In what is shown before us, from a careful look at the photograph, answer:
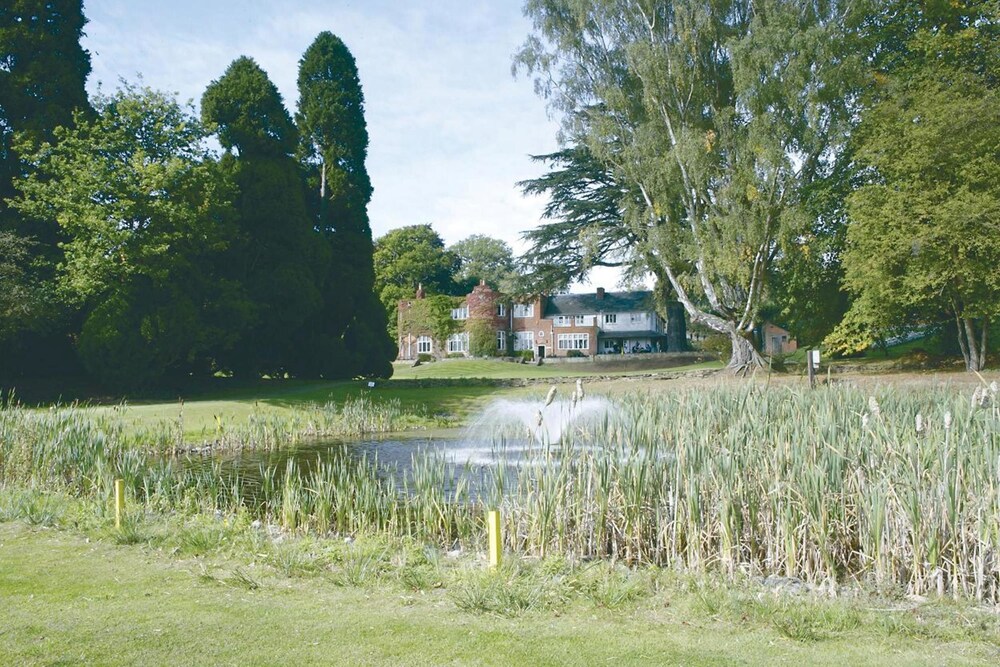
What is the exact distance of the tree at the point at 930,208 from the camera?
20844 mm

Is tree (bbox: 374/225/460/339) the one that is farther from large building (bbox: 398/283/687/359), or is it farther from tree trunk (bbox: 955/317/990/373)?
tree trunk (bbox: 955/317/990/373)

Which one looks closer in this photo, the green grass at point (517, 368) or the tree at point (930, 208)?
the tree at point (930, 208)

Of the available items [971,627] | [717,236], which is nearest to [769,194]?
[717,236]

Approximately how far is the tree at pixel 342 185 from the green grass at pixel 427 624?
84.0 ft

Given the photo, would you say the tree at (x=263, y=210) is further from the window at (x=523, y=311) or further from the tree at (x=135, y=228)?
the window at (x=523, y=311)

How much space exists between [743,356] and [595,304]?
34285mm

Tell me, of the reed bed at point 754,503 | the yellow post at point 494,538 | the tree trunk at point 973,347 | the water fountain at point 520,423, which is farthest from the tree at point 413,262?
the yellow post at point 494,538

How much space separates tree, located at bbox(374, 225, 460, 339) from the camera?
204 feet

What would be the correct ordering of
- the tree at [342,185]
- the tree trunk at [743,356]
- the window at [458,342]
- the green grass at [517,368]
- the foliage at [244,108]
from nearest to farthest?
the tree trunk at [743,356]
the foliage at [244,108]
the tree at [342,185]
the green grass at [517,368]
the window at [458,342]

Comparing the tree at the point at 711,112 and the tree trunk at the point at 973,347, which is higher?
the tree at the point at 711,112

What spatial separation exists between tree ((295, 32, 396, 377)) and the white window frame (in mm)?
26512

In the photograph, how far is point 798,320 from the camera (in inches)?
1179

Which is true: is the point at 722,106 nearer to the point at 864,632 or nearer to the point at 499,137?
the point at 499,137

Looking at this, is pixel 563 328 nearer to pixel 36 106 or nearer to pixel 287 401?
pixel 287 401
